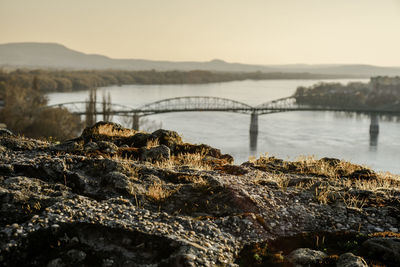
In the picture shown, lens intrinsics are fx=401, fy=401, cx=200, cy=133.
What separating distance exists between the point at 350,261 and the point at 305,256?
2.85ft

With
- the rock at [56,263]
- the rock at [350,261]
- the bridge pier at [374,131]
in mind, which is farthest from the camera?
the bridge pier at [374,131]

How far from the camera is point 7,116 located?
63.1 meters

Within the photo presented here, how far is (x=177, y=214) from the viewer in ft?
31.6

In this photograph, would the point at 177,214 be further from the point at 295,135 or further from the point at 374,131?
the point at 374,131

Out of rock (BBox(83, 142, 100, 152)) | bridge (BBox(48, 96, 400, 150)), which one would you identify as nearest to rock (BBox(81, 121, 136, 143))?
Answer: rock (BBox(83, 142, 100, 152))

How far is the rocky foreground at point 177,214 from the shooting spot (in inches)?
310

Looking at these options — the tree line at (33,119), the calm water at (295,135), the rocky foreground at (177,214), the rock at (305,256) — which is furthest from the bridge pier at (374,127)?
the rock at (305,256)

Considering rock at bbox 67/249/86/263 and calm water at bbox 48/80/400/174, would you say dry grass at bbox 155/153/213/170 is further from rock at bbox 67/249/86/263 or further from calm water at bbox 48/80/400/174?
calm water at bbox 48/80/400/174

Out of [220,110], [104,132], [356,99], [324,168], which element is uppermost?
[104,132]

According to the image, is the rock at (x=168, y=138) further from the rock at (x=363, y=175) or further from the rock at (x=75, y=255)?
the rock at (x=75, y=255)

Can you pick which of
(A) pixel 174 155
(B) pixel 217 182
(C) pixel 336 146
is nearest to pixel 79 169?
(B) pixel 217 182

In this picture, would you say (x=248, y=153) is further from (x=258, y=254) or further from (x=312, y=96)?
(x=312, y=96)

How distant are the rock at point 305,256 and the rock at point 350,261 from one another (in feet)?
1.41

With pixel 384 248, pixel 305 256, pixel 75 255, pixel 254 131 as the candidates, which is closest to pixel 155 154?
pixel 75 255
